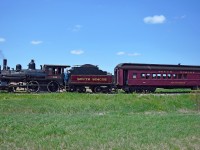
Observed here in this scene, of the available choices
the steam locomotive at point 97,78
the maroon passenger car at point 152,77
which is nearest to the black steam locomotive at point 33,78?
the steam locomotive at point 97,78

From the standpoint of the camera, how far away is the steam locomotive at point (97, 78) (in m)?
32.0

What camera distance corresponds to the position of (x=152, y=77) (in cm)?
3528

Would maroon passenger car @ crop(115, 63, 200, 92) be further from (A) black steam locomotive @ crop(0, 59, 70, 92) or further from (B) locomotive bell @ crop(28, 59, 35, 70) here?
(B) locomotive bell @ crop(28, 59, 35, 70)

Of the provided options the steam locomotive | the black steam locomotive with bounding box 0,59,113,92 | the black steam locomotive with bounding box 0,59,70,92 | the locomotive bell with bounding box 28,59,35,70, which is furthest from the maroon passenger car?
the locomotive bell with bounding box 28,59,35,70

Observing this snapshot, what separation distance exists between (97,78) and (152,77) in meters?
5.85

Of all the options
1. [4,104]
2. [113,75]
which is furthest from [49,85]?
[4,104]

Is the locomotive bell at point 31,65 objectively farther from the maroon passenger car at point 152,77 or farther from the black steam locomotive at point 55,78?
the maroon passenger car at point 152,77

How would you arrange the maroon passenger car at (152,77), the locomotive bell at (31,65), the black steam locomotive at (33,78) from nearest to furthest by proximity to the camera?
the black steam locomotive at (33,78) → the locomotive bell at (31,65) → the maroon passenger car at (152,77)

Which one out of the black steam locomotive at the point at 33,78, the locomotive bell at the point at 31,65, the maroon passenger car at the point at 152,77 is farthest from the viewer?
the maroon passenger car at the point at 152,77

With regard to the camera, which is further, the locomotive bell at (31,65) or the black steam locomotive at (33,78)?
the locomotive bell at (31,65)

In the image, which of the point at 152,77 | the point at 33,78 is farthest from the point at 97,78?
the point at 33,78

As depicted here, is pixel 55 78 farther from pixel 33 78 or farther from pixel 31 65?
pixel 31 65

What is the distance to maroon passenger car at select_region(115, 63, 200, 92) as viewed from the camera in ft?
115

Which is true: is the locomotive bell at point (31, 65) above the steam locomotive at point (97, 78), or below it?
above
